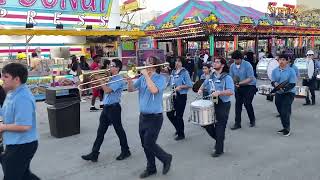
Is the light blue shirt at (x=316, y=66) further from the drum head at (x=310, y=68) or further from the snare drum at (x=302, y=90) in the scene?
the snare drum at (x=302, y=90)

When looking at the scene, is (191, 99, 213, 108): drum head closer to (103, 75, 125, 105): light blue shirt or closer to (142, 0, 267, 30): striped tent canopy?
(103, 75, 125, 105): light blue shirt

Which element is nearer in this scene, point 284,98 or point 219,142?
point 219,142

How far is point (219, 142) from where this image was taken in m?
5.82

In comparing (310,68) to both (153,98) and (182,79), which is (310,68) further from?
(153,98)

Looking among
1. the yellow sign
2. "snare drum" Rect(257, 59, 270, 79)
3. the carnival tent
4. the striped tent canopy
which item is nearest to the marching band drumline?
"snare drum" Rect(257, 59, 270, 79)

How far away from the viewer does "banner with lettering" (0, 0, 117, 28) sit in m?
16.5

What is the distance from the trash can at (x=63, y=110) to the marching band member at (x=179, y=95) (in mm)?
2053

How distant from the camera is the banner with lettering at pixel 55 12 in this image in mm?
16453

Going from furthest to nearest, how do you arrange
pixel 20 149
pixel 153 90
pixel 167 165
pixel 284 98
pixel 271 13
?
pixel 271 13
pixel 284 98
pixel 167 165
pixel 153 90
pixel 20 149

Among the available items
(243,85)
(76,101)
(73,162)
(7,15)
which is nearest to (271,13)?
(7,15)

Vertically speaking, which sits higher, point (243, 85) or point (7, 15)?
point (7, 15)

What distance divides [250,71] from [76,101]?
11.9 ft

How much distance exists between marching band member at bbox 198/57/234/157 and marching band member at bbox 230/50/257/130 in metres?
1.90

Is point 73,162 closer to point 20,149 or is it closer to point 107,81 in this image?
point 107,81
